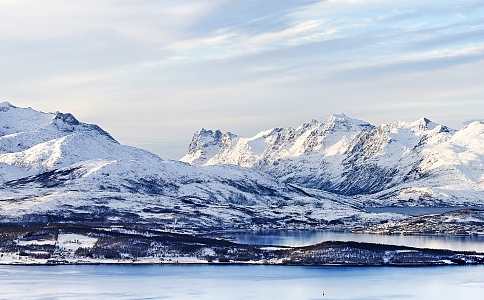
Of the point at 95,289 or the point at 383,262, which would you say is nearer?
the point at 95,289

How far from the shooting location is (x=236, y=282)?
156500mm

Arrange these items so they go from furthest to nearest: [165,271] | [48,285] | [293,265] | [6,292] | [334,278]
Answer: [293,265] → [165,271] → [334,278] → [48,285] → [6,292]

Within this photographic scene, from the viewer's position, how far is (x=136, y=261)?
196875mm

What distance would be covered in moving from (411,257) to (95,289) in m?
73.8

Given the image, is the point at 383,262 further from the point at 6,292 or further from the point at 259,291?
the point at 6,292

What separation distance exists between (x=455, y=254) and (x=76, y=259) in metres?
74.9

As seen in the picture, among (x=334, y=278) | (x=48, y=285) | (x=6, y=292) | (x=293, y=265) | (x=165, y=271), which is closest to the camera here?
(x=6, y=292)

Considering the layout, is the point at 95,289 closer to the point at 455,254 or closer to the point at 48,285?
the point at 48,285

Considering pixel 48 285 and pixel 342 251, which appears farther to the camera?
pixel 342 251

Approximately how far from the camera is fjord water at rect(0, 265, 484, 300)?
140 m

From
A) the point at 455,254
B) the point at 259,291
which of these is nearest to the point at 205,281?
the point at 259,291

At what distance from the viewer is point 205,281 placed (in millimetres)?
157875

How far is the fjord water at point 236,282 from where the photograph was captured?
459ft

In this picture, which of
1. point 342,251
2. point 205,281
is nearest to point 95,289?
point 205,281
